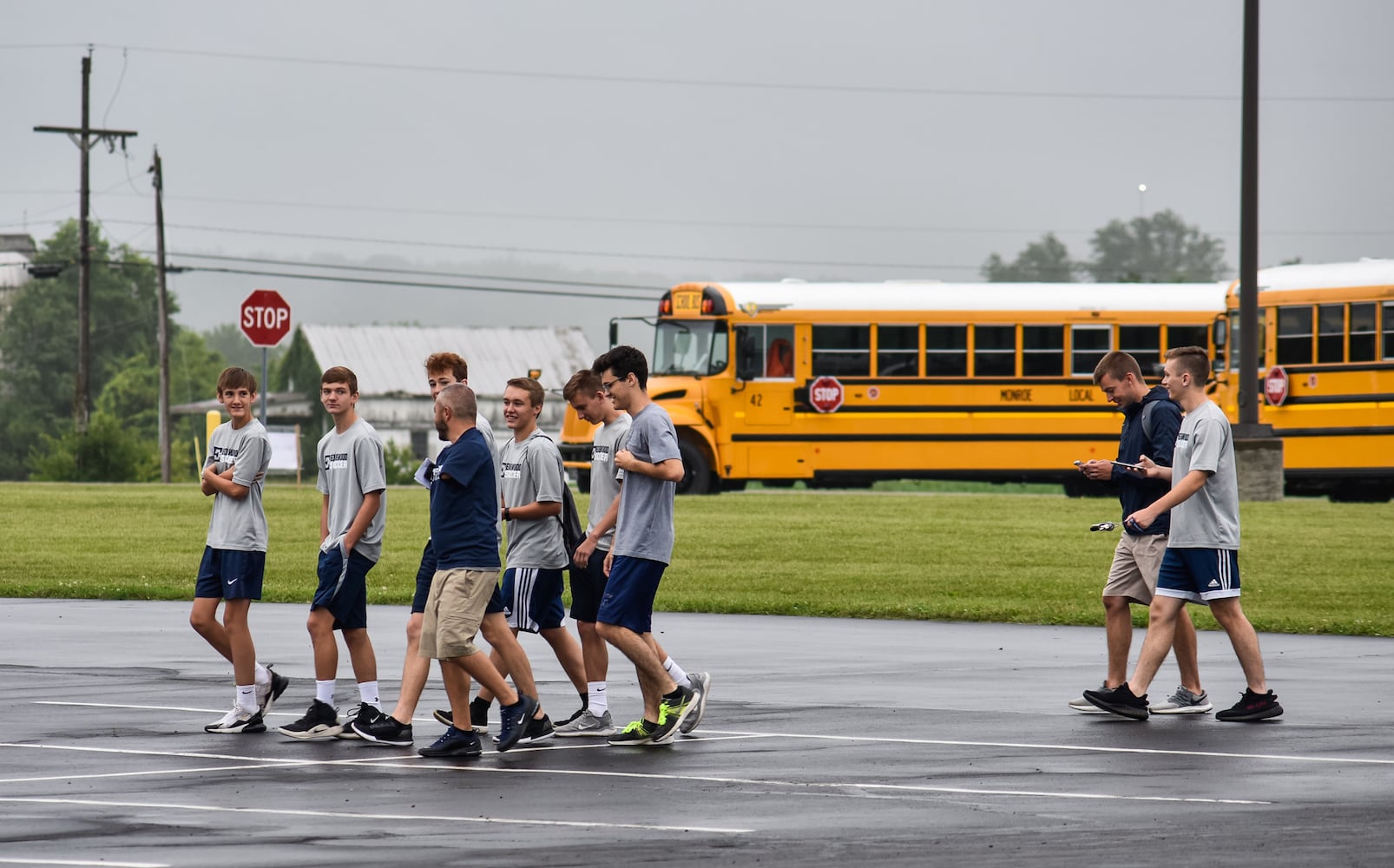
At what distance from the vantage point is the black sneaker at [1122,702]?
9.87 metres

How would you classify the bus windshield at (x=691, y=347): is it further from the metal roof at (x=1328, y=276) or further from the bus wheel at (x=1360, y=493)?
the bus wheel at (x=1360, y=493)

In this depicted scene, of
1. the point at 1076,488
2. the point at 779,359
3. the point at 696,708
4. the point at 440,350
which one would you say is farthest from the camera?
the point at 440,350

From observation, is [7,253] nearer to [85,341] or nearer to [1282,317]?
[85,341]

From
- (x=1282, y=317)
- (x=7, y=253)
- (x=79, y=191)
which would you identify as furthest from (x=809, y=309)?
(x=7, y=253)

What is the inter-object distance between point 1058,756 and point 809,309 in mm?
21627

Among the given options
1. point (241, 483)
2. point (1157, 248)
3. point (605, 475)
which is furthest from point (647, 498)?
point (1157, 248)

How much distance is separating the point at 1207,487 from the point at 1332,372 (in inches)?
772

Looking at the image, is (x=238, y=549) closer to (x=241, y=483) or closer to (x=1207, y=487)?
(x=241, y=483)

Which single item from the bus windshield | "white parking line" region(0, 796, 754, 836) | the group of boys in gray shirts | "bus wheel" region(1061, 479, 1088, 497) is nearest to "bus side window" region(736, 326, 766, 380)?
the bus windshield

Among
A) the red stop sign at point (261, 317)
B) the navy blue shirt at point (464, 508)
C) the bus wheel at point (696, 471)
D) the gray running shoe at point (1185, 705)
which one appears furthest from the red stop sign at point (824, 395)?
the navy blue shirt at point (464, 508)

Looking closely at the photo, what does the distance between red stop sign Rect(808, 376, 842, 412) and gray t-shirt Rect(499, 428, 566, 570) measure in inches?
798

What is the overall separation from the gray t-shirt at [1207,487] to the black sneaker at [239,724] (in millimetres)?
4592

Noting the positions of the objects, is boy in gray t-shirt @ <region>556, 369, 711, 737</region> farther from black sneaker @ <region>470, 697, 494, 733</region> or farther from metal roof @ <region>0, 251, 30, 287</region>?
metal roof @ <region>0, 251, 30, 287</region>

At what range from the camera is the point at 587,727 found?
9.44 meters
